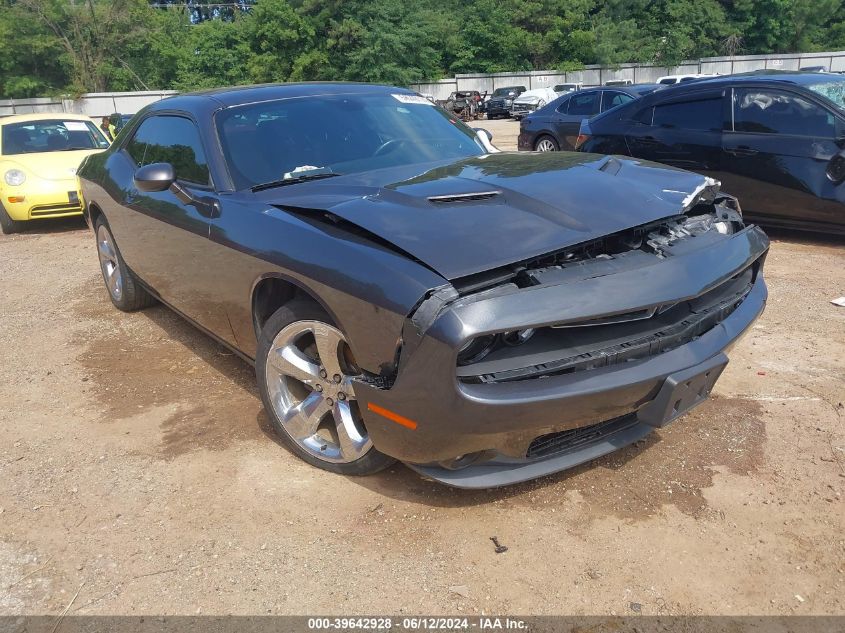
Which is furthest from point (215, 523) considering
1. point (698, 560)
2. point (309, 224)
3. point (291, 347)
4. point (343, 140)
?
point (343, 140)

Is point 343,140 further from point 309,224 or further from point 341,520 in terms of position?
point 341,520

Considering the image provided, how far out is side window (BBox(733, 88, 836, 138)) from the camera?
6.05 m

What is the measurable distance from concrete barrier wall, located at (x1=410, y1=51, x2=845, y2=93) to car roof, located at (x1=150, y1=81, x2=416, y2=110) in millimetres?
40904

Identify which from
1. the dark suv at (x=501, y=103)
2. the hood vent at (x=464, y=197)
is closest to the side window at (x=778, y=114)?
the hood vent at (x=464, y=197)

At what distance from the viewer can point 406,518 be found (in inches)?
104

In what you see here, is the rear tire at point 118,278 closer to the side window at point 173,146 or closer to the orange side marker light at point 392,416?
the side window at point 173,146

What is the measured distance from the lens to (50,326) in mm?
5293

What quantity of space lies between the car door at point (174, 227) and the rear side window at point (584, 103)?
8.93 meters

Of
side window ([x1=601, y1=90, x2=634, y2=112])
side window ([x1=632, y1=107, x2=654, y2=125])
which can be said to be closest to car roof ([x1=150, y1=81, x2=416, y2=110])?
side window ([x1=632, y1=107, x2=654, y2=125])

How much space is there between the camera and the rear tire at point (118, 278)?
5.18 m

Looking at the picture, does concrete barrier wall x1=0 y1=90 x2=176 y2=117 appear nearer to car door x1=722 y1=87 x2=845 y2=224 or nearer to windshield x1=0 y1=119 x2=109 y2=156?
windshield x1=0 y1=119 x2=109 y2=156

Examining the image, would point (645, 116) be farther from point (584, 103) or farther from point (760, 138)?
point (584, 103)

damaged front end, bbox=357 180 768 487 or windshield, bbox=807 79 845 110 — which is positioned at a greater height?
windshield, bbox=807 79 845 110

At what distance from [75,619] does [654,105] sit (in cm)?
712
